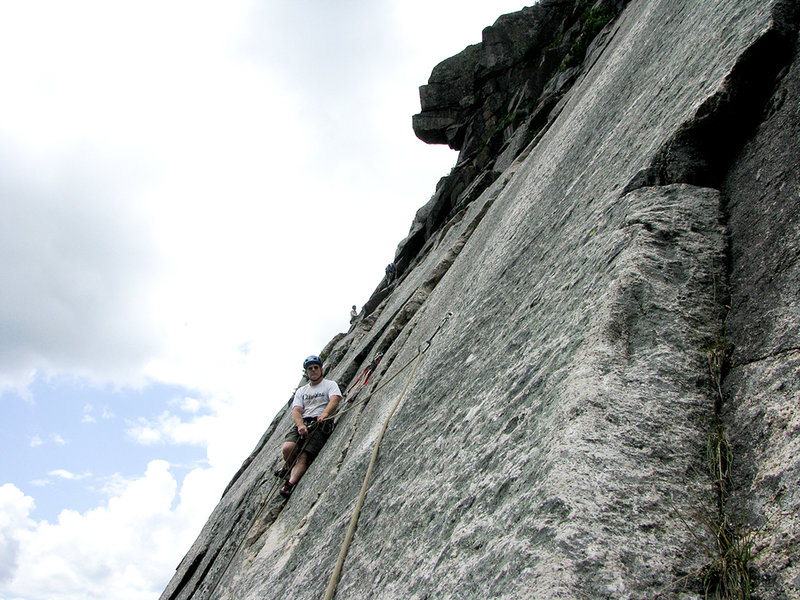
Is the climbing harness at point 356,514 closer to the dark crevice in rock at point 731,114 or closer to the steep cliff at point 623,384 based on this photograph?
the steep cliff at point 623,384

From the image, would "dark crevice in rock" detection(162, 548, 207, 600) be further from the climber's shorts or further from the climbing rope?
the climber's shorts

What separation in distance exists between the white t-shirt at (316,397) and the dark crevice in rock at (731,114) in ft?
17.9

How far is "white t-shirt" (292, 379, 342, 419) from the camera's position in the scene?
7781mm

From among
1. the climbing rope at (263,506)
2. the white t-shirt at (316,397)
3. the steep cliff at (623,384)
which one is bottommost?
the steep cliff at (623,384)

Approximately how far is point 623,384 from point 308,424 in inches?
226

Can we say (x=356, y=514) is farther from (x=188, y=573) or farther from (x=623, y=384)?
(x=188, y=573)

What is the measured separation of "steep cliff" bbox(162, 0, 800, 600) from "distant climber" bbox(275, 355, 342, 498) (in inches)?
49.1

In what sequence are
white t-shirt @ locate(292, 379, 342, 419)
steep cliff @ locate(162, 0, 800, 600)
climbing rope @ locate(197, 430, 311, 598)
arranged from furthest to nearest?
1. white t-shirt @ locate(292, 379, 342, 419)
2. climbing rope @ locate(197, 430, 311, 598)
3. steep cliff @ locate(162, 0, 800, 600)

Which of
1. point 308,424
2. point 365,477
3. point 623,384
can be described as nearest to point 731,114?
point 623,384

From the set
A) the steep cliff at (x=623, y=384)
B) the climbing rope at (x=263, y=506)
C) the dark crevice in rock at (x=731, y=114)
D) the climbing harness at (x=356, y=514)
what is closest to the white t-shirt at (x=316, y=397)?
the climbing rope at (x=263, y=506)

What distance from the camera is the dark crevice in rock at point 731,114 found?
132 inches

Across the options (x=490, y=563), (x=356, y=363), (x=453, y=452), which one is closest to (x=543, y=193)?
(x=453, y=452)

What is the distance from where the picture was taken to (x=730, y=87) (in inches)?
134

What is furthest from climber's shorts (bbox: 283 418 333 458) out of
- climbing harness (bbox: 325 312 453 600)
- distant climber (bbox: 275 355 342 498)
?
climbing harness (bbox: 325 312 453 600)
